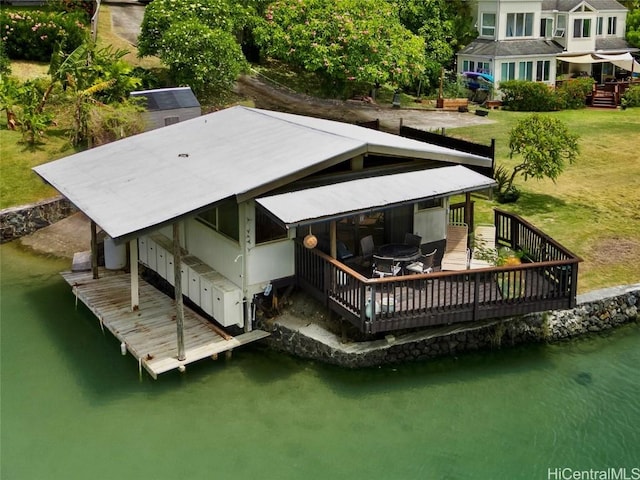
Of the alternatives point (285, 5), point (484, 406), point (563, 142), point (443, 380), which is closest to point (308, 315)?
point (443, 380)

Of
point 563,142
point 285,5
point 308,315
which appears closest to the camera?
point 308,315

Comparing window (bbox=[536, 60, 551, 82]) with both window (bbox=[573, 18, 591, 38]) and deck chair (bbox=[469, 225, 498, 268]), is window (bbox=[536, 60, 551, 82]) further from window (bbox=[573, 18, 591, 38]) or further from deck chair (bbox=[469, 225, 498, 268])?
deck chair (bbox=[469, 225, 498, 268])

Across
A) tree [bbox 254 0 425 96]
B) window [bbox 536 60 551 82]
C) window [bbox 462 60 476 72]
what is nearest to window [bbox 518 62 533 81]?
window [bbox 536 60 551 82]

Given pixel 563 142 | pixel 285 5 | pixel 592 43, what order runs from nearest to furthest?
pixel 563 142 < pixel 285 5 < pixel 592 43

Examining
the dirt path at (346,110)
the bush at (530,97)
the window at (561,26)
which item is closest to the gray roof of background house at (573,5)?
the window at (561,26)

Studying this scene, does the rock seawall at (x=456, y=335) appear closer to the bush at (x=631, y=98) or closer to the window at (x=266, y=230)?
the window at (x=266, y=230)

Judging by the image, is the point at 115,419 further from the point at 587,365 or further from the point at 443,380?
the point at 587,365

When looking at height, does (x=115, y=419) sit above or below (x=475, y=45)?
below

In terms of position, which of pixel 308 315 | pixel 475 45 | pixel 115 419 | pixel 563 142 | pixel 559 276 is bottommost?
pixel 115 419
